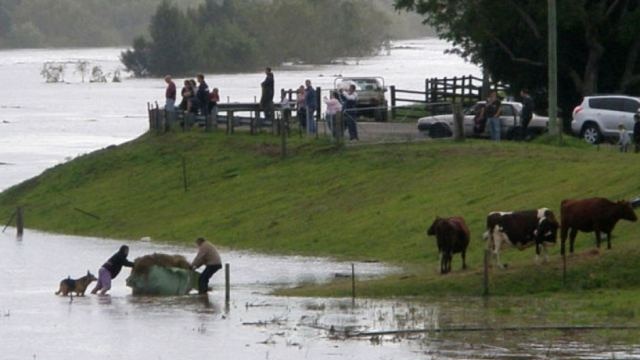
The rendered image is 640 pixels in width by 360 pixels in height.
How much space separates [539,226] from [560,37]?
1241 inches

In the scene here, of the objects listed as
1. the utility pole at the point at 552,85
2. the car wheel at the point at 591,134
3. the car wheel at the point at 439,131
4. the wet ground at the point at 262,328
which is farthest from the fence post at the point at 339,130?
the wet ground at the point at 262,328

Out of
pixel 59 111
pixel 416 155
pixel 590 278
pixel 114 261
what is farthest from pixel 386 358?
pixel 59 111

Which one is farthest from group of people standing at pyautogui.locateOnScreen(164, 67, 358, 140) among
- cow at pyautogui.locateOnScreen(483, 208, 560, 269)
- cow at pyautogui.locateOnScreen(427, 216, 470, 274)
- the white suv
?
cow at pyautogui.locateOnScreen(483, 208, 560, 269)

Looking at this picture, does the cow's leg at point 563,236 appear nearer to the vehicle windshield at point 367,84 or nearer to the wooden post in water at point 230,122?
the wooden post in water at point 230,122

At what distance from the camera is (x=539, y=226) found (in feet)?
109

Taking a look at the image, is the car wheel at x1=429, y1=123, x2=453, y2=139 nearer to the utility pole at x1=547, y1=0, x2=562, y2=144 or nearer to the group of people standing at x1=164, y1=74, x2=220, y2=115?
the utility pole at x1=547, y1=0, x2=562, y2=144

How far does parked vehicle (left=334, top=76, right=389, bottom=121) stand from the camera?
59844 millimetres

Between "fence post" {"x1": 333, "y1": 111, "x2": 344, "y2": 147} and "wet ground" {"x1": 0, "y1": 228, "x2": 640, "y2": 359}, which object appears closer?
"wet ground" {"x1": 0, "y1": 228, "x2": 640, "y2": 359}

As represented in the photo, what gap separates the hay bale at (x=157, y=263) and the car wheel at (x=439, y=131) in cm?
1965

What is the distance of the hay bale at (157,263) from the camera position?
35469 mm

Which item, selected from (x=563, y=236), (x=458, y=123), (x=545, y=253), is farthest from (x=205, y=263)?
(x=458, y=123)

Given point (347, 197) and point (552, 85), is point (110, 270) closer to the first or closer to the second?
point (347, 197)

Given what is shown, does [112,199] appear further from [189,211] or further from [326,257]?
[326,257]

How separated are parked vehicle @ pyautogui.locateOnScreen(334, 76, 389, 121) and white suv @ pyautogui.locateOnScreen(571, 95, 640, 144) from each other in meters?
6.41
